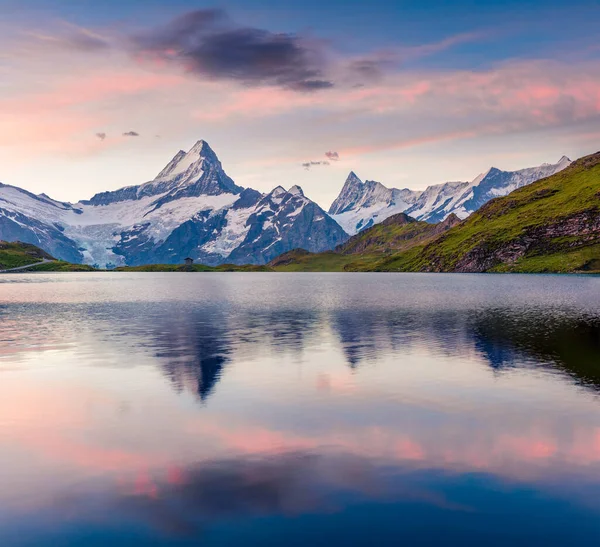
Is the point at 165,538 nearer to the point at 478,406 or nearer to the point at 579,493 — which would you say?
the point at 579,493

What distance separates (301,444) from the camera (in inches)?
1326

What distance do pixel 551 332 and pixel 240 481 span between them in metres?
69.6

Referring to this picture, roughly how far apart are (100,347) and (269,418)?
42.2 meters

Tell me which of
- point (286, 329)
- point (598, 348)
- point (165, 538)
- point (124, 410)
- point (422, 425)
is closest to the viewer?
point (165, 538)

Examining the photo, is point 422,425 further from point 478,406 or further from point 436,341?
point 436,341

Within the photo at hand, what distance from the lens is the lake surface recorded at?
2353 cm

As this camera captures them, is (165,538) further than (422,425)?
No

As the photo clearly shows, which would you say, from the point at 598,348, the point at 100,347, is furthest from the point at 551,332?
the point at 100,347

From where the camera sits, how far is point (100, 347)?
74625 millimetres

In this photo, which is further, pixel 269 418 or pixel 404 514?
pixel 269 418

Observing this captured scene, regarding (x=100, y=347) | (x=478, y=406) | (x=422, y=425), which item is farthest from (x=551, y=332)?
(x=100, y=347)

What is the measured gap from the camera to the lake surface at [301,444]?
926 inches

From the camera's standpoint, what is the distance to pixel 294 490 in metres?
26.8

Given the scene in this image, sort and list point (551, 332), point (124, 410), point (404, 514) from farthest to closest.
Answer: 1. point (551, 332)
2. point (124, 410)
3. point (404, 514)
